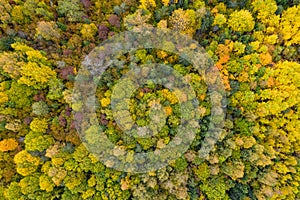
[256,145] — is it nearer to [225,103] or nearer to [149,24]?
[225,103]

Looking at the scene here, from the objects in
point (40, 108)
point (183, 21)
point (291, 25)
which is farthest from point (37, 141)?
point (291, 25)

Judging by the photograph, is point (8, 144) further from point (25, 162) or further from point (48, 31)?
point (48, 31)

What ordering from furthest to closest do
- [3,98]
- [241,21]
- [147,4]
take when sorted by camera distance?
[147,4], [241,21], [3,98]

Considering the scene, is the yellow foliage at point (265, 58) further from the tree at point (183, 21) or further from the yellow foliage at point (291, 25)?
the tree at point (183, 21)

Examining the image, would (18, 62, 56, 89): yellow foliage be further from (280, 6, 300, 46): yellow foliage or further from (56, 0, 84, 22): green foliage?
(280, 6, 300, 46): yellow foliage

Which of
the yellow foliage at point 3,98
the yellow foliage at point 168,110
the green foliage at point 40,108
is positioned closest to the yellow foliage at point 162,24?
the yellow foliage at point 168,110

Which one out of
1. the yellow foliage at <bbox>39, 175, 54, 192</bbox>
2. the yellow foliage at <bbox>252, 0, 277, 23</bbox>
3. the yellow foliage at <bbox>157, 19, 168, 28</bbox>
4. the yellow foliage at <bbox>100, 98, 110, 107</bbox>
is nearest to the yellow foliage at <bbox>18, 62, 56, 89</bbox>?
the yellow foliage at <bbox>100, 98, 110, 107</bbox>

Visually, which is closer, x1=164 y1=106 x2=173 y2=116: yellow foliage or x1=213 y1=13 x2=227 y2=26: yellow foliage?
x1=164 y1=106 x2=173 y2=116: yellow foliage

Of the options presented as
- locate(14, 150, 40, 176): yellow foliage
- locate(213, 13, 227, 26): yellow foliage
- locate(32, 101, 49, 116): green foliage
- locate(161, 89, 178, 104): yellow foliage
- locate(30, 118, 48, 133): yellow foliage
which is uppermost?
locate(213, 13, 227, 26): yellow foliage
